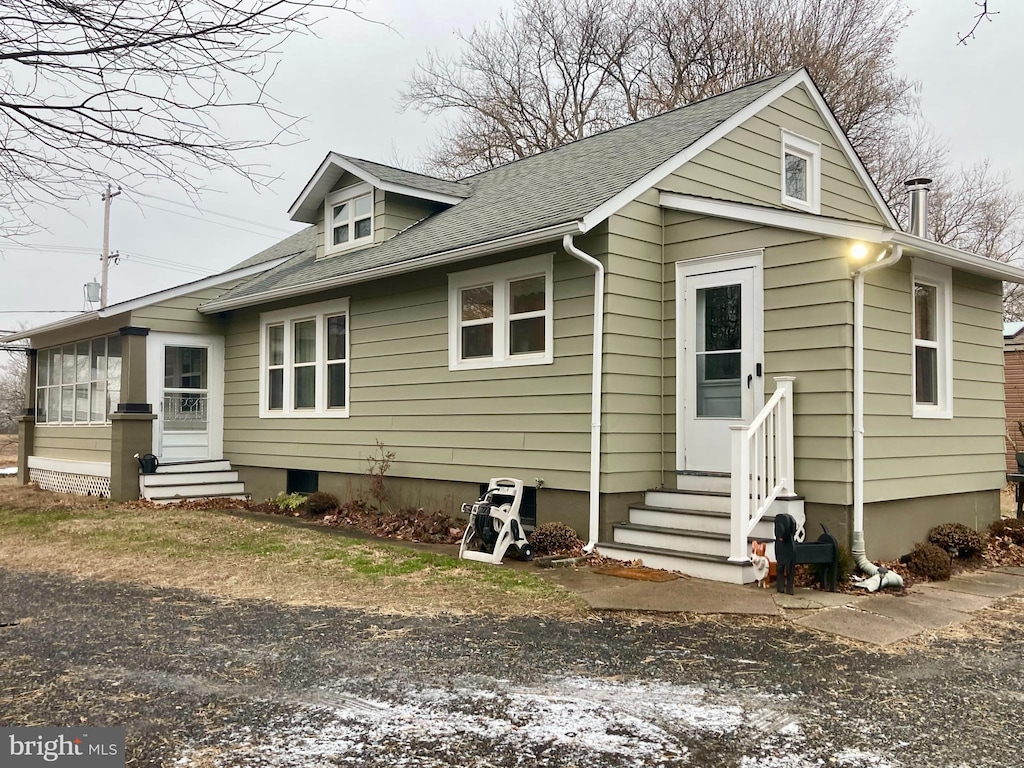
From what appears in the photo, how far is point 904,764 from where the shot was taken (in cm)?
322

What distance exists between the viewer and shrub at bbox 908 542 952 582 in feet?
23.4

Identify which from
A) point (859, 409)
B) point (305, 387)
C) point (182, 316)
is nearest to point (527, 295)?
point (859, 409)

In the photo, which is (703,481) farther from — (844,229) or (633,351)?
(844,229)

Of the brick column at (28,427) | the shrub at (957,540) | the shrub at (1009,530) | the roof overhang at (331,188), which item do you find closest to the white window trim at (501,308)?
the roof overhang at (331,188)

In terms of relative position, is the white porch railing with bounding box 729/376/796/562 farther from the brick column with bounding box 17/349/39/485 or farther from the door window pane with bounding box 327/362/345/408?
the brick column with bounding box 17/349/39/485

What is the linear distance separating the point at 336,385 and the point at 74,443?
5.95 meters

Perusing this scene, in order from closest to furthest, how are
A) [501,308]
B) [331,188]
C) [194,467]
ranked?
1. [501,308]
2. [331,188]
3. [194,467]

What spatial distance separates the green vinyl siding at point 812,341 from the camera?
22.5ft

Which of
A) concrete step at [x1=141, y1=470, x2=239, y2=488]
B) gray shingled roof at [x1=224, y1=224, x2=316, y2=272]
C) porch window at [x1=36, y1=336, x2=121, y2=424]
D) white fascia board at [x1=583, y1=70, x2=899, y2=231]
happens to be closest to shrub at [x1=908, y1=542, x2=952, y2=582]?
white fascia board at [x1=583, y1=70, x2=899, y2=231]

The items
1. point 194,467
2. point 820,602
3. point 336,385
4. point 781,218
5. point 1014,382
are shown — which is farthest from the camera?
point 1014,382

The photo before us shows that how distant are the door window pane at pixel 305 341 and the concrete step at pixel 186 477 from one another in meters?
2.46

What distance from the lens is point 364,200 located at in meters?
12.2

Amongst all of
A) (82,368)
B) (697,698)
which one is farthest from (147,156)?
(82,368)

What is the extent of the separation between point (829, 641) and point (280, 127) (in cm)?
433
